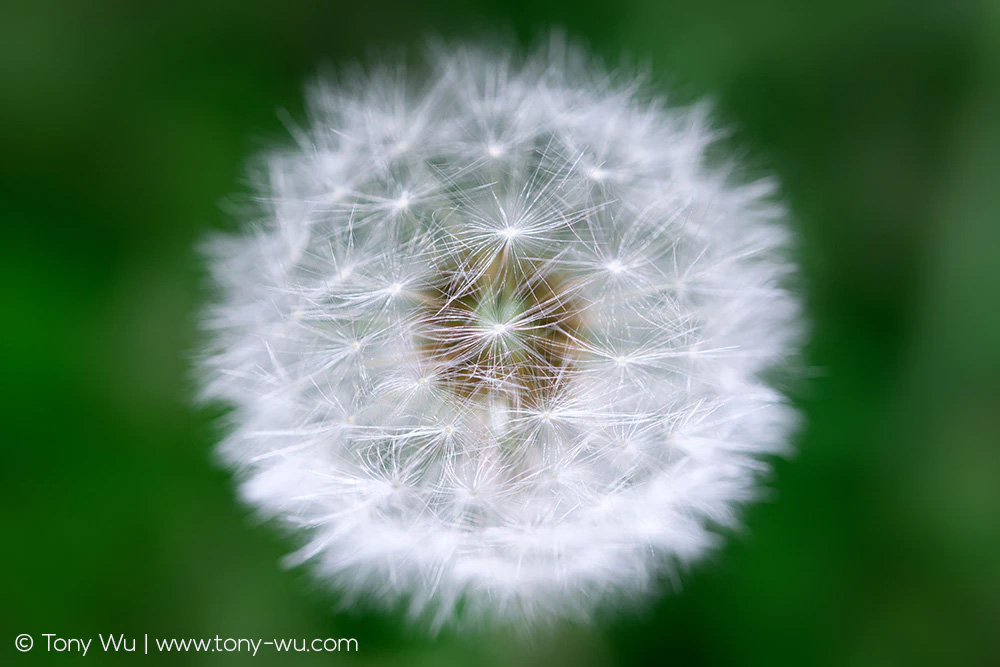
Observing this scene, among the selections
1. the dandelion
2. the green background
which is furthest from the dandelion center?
the green background

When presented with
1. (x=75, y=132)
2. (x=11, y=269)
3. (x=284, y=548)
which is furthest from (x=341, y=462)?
(x=75, y=132)

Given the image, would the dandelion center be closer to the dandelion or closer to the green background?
the dandelion

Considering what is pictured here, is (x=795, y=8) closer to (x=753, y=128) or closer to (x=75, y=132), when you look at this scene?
(x=753, y=128)

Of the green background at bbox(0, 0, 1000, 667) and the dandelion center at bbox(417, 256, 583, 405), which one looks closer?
the dandelion center at bbox(417, 256, 583, 405)

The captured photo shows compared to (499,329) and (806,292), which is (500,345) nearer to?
(499,329)

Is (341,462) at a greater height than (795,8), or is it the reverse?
(795,8)

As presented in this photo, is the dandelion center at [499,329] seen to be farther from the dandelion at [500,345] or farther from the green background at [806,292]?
the green background at [806,292]
